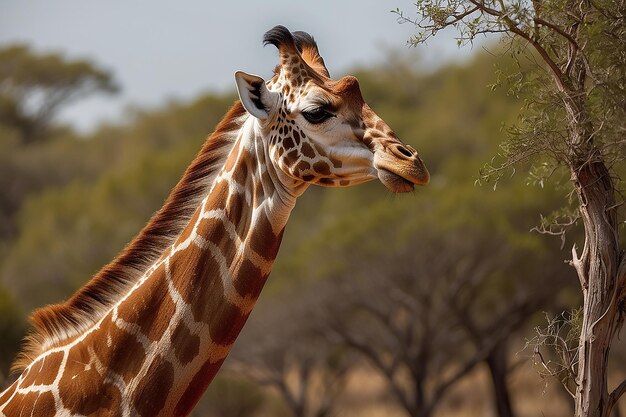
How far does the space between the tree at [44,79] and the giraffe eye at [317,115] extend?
48199mm

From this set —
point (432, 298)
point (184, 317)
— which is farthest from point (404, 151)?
point (432, 298)

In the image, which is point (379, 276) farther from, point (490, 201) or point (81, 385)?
point (81, 385)

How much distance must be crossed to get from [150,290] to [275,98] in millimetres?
1275

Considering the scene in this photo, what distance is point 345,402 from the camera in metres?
31.2

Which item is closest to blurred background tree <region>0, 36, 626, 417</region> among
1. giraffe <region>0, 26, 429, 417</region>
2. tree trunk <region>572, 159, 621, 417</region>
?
tree trunk <region>572, 159, 621, 417</region>

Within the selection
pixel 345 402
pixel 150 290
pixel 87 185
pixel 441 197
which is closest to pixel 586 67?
pixel 150 290

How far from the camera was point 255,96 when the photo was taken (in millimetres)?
6781

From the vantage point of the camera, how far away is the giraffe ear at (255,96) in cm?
666

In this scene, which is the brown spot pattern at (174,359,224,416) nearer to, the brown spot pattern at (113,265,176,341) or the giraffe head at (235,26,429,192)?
the brown spot pattern at (113,265,176,341)

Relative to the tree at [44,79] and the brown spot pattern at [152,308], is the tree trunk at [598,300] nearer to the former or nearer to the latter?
the brown spot pattern at [152,308]

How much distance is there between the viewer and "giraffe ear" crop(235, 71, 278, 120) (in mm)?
6656

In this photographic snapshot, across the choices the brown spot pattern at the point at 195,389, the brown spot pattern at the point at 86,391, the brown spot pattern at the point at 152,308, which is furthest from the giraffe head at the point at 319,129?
the brown spot pattern at the point at 86,391

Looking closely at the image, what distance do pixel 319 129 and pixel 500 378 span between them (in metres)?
15.5

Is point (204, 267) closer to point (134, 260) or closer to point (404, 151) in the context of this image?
point (134, 260)
